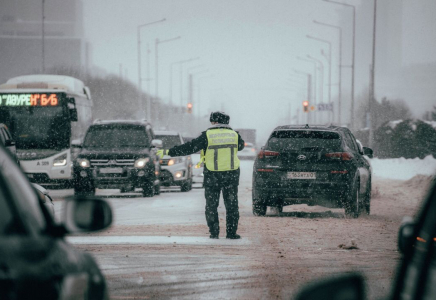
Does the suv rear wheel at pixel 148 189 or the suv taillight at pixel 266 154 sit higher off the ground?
the suv taillight at pixel 266 154

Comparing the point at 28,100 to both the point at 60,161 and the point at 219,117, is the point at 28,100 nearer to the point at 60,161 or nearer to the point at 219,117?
the point at 60,161

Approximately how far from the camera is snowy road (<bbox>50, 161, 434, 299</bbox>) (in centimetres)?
879

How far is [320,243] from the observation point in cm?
1290

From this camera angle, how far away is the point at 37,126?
91.9ft

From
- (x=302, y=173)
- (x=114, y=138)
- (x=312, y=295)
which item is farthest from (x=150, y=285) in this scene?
(x=114, y=138)

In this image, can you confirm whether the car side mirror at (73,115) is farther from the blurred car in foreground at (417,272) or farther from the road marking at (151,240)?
the blurred car in foreground at (417,272)

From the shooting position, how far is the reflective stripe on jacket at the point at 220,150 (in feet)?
43.5

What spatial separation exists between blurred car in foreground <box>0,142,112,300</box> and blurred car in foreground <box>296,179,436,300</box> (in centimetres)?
84

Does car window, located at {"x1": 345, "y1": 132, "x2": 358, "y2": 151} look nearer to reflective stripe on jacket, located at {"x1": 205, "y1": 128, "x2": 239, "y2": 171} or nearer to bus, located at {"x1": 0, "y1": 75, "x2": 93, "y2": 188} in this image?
reflective stripe on jacket, located at {"x1": 205, "y1": 128, "x2": 239, "y2": 171}

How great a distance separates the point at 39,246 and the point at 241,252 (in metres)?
8.57

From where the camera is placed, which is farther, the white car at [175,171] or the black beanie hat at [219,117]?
the white car at [175,171]

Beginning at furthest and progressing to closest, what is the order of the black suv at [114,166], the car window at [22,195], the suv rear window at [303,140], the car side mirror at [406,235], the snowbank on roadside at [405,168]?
the snowbank on roadside at [405,168]
the black suv at [114,166]
the suv rear window at [303,140]
the car side mirror at [406,235]
the car window at [22,195]

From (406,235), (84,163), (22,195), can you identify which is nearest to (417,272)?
(406,235)

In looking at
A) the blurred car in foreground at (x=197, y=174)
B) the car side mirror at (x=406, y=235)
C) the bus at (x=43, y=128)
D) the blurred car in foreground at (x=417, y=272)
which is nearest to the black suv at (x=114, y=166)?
the bus at (x=43, y=128)
